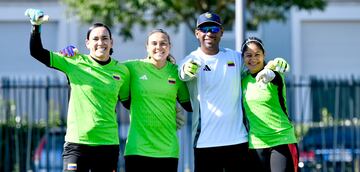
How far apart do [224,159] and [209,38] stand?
1.18 metres

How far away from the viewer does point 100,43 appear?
7145 mm

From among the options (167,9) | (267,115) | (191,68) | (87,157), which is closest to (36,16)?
(87,157)

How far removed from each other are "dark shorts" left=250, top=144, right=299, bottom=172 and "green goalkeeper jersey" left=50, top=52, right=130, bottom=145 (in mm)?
1372

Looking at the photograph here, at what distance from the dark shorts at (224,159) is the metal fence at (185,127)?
480 cm

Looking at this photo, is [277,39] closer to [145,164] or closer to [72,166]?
[145,164]

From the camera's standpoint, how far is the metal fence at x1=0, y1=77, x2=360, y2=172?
40.1 ft

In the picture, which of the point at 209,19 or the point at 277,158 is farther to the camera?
the point at 209,19

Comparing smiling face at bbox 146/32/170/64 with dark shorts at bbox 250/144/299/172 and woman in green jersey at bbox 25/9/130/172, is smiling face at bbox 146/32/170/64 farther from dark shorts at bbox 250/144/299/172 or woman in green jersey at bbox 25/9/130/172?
dark shorts at bbox 250/144/299/172

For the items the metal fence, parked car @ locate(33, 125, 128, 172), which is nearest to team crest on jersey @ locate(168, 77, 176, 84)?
the metal fence

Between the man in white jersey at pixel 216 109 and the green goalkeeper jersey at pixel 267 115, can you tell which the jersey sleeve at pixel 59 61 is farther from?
the green goalkeeper jersey at pixel 267 115

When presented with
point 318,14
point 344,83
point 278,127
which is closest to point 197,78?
point 278,127

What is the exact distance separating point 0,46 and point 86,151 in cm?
1501

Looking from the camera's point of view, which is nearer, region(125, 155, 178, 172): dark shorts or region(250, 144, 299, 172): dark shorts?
region(250, 144, 299, 172): dark shorts

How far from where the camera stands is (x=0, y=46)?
21.4 meters
